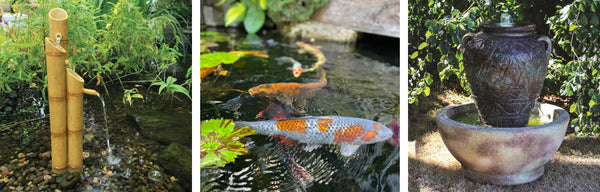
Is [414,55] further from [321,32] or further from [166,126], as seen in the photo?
[321,32]

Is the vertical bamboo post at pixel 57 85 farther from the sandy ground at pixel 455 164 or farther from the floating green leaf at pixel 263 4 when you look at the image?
the floating green leaf at pixel 263 4

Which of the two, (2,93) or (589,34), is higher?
(589,34)

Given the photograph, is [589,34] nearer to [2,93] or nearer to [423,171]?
[423,171]

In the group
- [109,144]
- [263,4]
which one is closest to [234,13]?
[263,4]

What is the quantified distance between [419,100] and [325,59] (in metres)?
1.38

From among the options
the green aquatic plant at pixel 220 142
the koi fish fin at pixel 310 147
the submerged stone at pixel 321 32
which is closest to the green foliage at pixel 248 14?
the submerged stone at pixel 321 32

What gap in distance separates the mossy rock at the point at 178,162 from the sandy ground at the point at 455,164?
943 millimetres

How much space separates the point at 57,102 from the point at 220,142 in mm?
721

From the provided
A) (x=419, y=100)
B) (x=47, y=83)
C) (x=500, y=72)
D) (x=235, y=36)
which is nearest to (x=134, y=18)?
(x=47, y=83)

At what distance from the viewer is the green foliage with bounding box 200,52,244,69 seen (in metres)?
2.99

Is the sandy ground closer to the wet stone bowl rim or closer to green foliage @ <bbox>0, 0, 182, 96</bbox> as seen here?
the wet stone bowl rim

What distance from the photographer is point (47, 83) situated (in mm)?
1472

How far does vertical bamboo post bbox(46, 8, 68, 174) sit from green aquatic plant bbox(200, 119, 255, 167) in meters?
0.54

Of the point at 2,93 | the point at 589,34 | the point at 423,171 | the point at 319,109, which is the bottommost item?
the point at 423,171
